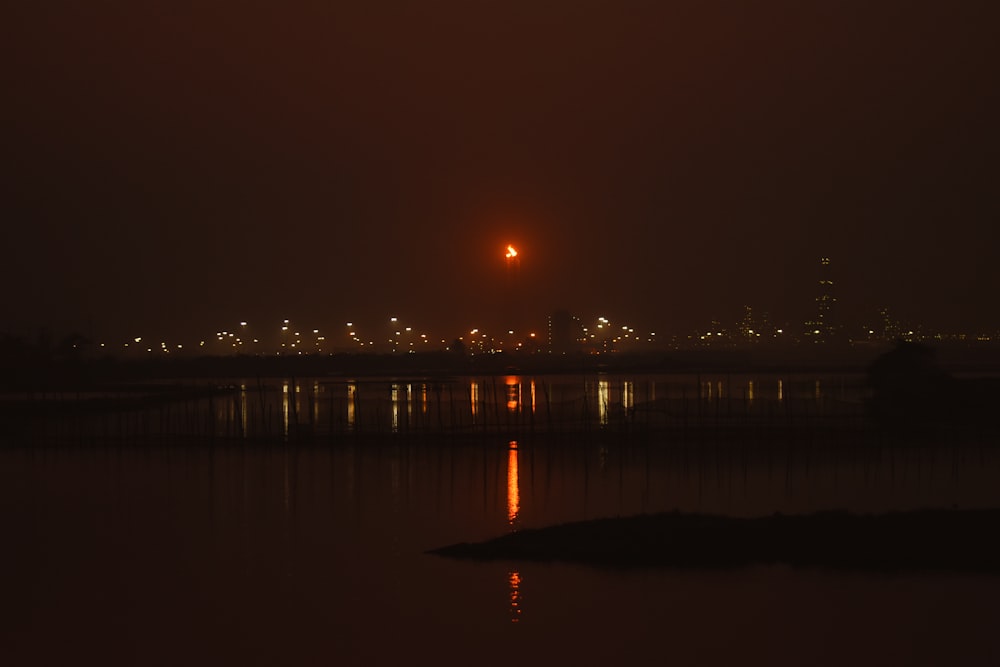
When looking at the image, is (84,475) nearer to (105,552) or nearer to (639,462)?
(105,552)

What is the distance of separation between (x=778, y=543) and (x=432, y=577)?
18.5 ft

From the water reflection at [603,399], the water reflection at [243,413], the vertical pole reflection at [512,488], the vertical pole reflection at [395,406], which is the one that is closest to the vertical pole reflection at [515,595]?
the vertical pole reflection at [512,488]

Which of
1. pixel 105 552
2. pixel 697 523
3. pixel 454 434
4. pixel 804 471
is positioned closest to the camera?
pixel 697 523

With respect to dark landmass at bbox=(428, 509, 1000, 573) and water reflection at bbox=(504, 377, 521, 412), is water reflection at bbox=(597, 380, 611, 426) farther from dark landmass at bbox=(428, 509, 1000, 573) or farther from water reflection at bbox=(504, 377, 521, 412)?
dark landmass at bbox=(428, 509, 1000, 573)

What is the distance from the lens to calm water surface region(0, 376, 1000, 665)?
15.0m

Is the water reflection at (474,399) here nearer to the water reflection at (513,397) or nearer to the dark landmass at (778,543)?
the water reflection at (513,397)

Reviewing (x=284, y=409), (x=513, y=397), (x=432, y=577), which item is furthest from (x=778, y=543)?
(x=513, y=397)

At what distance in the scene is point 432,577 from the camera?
724 inches

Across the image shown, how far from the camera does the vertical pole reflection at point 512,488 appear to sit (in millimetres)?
24094

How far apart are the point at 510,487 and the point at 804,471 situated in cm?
782

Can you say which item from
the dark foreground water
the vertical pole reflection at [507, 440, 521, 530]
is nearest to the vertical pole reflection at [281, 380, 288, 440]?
the vertical pole reflection at [507, 440, 521, 530]

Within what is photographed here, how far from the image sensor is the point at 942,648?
14.5 meters

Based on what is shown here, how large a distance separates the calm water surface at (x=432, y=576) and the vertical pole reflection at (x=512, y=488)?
0.37 feet

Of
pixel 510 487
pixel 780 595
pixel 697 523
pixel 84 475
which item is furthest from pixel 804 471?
pixel 84 475
